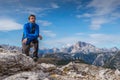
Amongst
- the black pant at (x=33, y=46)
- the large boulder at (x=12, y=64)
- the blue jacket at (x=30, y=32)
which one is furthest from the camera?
the black pant at (x=33, y=46)

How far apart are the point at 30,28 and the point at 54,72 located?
427 centimetres

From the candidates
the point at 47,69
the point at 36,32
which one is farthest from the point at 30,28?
the point at 47,69

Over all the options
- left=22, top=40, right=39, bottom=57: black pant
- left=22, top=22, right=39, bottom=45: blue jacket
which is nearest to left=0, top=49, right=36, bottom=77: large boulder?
left=22, top=22, right=39, bottom=45: blue jacket

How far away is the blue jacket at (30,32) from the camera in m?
19.0

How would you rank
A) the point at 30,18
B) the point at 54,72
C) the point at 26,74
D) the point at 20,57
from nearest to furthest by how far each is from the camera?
the point at 26,74, the point at 20,57, the point at 54,72, the point at 30,18

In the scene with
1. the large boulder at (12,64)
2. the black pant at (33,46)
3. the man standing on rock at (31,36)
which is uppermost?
the man standing on rock at (31,36)

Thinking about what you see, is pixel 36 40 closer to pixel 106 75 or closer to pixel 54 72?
pixel 54 72

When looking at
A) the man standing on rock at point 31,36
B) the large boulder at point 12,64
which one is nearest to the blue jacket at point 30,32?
the man standing on rock at point 31,36

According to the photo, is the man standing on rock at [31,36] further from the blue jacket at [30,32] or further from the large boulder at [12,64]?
the large boulder at [12,64]

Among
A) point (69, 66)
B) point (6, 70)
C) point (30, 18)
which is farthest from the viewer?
point (69, 66)

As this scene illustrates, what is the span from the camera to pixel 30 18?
18.9m

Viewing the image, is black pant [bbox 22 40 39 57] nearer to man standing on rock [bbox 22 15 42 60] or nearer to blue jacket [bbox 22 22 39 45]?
man standing on rock [bbox 22 15 42 60]

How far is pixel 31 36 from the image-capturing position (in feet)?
62.5

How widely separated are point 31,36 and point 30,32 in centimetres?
41
